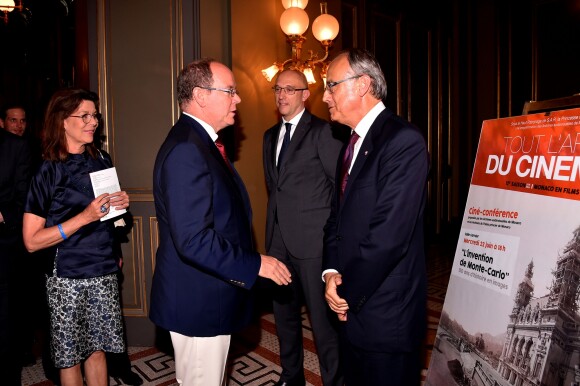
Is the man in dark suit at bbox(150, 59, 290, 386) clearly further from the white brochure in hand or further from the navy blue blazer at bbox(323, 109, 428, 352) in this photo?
the white brochure in hand

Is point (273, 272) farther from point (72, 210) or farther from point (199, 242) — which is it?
point (72, 210)

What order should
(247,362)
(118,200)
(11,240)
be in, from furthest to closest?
(247,362) < (11,240) < (118,200)

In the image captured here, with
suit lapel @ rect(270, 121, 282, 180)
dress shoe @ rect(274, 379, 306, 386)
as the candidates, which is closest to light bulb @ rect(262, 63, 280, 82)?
suit lapel @ rect(270, 121, 282, 180)

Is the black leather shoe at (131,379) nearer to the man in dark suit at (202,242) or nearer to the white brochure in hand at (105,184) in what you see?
the white brochure in hand at (105,184)

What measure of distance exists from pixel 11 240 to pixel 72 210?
594mm

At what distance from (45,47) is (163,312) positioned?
807cm

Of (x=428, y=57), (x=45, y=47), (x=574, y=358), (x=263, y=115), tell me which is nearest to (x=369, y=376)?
(x=574, y=358)

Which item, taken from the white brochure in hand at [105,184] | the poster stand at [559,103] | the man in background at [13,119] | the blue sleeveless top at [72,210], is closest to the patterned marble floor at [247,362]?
the blue sleeveless top at [72,210]

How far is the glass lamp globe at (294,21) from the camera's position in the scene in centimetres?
390

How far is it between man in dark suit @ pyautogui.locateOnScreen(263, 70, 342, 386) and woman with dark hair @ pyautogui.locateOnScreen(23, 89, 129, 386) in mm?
964

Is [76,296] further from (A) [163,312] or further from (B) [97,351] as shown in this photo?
(A) [163,312]

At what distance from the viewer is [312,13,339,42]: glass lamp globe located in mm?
4168

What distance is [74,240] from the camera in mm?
2193

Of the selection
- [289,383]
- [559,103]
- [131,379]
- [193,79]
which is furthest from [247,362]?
[559,103]
